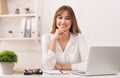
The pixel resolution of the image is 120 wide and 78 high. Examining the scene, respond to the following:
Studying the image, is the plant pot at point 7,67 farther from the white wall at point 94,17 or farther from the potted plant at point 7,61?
the white wall at point 94,17

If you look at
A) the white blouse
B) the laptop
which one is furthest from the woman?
the laptop

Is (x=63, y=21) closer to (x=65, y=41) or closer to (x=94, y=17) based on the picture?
(x=65, y=41)

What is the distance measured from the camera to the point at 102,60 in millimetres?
1511

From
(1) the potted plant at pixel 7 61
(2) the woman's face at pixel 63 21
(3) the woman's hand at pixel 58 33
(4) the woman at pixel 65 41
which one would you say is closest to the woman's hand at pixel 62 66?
(4) the woman at pixel 65 41

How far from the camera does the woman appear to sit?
7.11 ft

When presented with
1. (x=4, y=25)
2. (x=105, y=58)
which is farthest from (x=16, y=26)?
(x=105, y=58)

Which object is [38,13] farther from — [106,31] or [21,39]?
[106,31]

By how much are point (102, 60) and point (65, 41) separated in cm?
87

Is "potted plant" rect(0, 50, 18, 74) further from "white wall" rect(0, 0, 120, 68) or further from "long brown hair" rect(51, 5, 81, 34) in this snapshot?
"white wall" rect(0, 0, 120, 68)

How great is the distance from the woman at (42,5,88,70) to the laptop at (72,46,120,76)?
56 cm

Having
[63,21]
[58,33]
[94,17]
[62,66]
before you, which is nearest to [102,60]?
[62,66]

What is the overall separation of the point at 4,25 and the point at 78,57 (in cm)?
134

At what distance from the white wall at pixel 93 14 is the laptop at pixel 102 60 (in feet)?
5.09

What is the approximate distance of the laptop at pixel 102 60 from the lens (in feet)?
4.81
